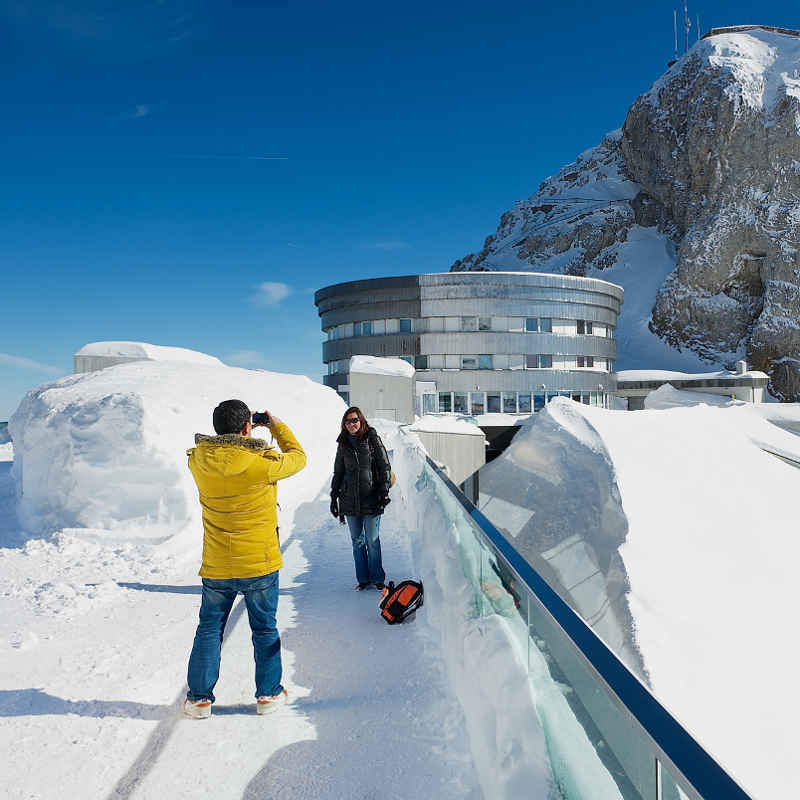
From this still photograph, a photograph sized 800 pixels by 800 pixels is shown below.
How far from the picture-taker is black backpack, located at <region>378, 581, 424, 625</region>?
472 centimetres

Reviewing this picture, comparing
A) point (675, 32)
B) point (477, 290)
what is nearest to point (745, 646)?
point (477, 290)

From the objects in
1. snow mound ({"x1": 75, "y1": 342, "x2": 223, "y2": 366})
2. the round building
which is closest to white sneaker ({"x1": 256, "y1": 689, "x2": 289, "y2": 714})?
snow mound ({"x1": 75, "y1": 342, "x2": 223, "y2": 366})

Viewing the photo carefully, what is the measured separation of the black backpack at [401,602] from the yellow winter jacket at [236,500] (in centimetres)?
174

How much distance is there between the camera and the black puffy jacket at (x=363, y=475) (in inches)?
213

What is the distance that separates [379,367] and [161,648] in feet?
69.5

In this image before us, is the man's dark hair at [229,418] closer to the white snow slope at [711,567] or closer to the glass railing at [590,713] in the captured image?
Result: the glass railing at [590,713]

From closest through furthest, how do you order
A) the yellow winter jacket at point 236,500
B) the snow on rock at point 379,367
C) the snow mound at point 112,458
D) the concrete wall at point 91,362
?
the yellow winter jacket at point 236,500, the snow mound at point 112,458, the concrete wall at point 91,362, the snow on rock at point 379,367

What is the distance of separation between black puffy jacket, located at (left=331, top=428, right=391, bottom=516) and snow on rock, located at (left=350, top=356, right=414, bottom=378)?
18664mm

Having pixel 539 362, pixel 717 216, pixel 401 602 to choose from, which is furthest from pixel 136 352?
pixel 717 216

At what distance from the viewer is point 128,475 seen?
7277 mm

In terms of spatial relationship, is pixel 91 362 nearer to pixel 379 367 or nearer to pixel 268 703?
pixel 379 367

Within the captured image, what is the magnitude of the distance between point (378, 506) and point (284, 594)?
1.30 meters

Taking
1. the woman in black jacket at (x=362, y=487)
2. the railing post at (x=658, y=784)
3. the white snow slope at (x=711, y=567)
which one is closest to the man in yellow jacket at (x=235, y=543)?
the woman in black jacket at (x=362, y=487)

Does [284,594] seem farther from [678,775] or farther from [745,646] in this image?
[745,646]
